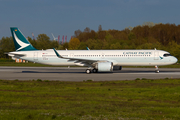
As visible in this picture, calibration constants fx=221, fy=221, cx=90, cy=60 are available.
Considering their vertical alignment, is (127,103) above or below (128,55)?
below

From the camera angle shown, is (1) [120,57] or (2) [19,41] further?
(2) [19,41]

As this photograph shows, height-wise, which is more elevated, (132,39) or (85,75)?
(132,39)

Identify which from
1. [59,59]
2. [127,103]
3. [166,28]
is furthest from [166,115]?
[166,28]

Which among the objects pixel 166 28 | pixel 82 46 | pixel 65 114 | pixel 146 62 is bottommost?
pixel 65 114

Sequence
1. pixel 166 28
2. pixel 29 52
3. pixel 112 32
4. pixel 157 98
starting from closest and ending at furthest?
pixel 157 98, pixel 29 52, pixel 166 28, pixel 112 32

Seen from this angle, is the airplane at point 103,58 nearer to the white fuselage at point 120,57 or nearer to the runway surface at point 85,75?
the white fuselage at point 120,57

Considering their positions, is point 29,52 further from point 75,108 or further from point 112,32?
point 112,32

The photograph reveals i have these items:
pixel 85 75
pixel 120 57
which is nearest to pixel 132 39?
pixel 120 57

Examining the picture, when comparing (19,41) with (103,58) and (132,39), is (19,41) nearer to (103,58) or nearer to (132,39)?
(103,58)

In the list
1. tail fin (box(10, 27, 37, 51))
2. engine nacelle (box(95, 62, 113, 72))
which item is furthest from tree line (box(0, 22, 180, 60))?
engine nacelle (box(95, 62, 113, 72))

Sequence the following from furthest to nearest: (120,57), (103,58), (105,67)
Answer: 1. (103,58)
2. (120,57)
3. (105,67)

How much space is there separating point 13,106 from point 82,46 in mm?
77843

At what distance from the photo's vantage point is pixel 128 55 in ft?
105

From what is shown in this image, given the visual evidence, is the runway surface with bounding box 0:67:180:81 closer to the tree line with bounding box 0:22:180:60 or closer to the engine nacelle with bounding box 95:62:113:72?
the engine nacelle with bounding box 95:62:113:72
